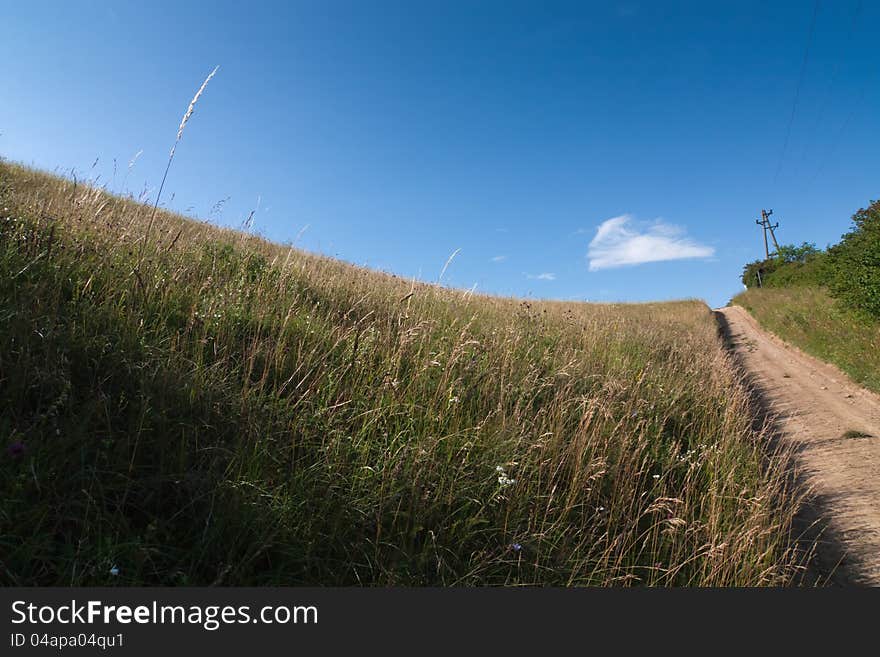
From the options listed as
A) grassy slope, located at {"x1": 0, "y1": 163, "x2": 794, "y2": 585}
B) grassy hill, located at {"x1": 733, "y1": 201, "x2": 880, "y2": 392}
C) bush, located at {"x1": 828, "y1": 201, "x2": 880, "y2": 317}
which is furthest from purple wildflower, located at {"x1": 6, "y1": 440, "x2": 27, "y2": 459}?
bush, located at {"x1": 828, "y1": 201, "x2": 880, "y2": 317}

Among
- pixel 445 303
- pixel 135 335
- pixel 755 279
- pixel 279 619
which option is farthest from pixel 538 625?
pixel 755 279

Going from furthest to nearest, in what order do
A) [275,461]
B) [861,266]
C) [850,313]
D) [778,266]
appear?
[778,266]
[850,313]
[861,266]
[275,461]

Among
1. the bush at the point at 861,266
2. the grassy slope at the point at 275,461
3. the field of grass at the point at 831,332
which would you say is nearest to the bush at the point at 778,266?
the field of grass at the point at 831,332

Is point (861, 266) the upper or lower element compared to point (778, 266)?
lower

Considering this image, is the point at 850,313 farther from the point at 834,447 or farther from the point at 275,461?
Result: the point at 275,461

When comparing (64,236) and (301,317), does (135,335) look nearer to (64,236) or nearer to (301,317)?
(301,317)

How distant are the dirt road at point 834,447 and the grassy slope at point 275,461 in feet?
1.85

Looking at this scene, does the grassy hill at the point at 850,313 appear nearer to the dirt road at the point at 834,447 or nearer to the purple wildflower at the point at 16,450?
the dirt road at the point at 834,447

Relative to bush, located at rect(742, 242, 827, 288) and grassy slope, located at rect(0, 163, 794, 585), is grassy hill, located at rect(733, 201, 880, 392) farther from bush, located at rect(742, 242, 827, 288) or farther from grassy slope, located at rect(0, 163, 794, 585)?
bush, located at rect(742, 242, 827, 288)

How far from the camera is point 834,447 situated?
6785 mm

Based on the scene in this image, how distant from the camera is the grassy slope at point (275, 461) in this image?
219 centimetres

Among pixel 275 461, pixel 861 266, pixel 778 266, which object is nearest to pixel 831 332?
pixel 861 266

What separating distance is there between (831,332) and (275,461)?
59.0 feet

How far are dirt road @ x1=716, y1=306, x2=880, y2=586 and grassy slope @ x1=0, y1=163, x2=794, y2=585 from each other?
0.57 meters
